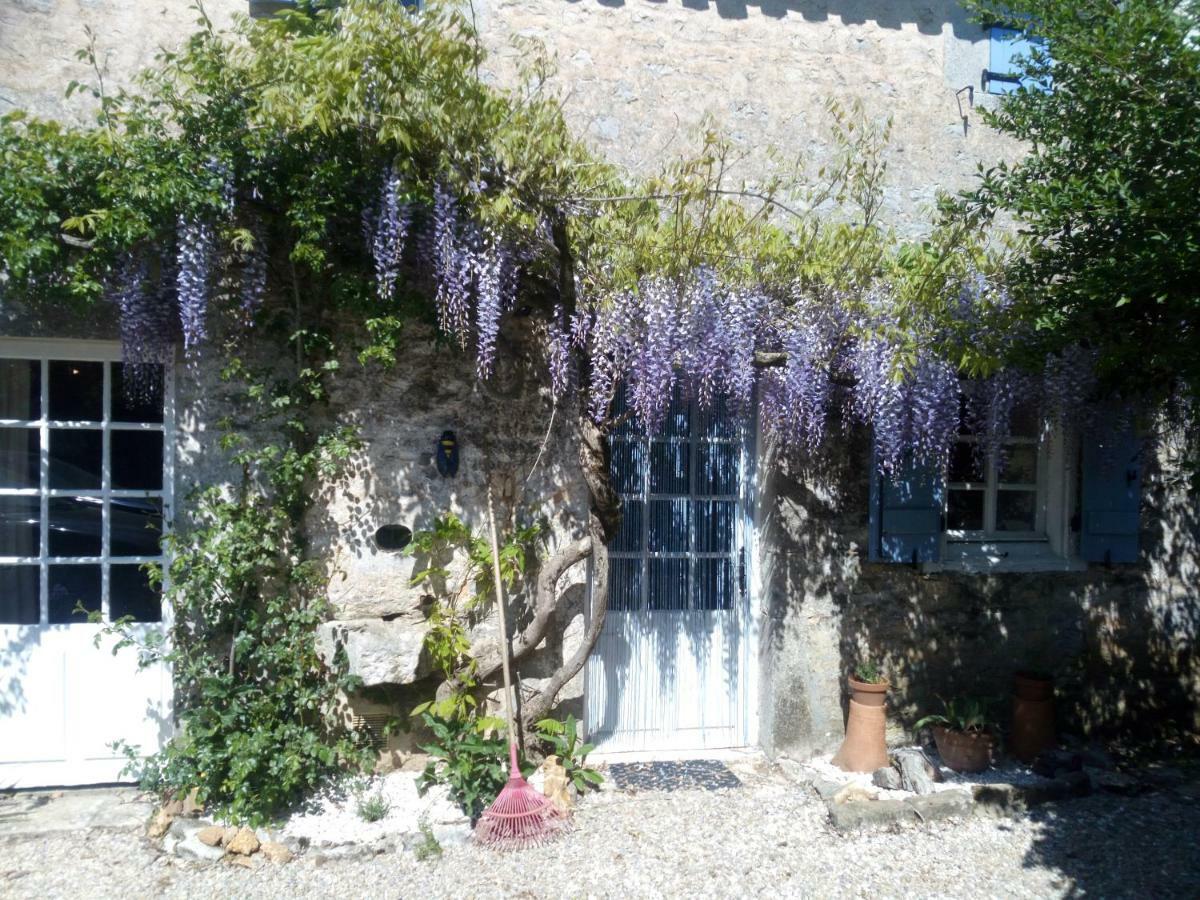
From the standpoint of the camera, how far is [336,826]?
3729mm

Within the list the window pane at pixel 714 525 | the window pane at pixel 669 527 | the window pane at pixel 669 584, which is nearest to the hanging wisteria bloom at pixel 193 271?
the window pane at pixel 669 527

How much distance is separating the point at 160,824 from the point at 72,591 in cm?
116

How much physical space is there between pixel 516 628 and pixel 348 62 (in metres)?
2.61

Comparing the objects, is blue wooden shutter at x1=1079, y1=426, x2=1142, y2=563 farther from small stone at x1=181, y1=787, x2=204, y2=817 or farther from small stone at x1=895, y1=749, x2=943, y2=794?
small stone at x1=181, y1=787, x2=204, y2=817

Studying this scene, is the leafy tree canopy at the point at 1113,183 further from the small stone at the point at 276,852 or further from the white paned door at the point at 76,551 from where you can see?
the white paned door at the point at 76,551

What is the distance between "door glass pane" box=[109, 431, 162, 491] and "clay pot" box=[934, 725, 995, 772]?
4097mm

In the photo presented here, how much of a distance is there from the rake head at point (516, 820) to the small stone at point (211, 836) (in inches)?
40.1

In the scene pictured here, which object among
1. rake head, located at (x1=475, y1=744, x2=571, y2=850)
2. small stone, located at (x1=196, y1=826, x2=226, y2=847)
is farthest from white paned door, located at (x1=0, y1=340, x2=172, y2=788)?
rake head, located at (x1=475, y1=744, x2=571, y2=850)

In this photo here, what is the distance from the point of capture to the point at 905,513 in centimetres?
476

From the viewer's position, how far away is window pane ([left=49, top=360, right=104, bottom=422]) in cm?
405

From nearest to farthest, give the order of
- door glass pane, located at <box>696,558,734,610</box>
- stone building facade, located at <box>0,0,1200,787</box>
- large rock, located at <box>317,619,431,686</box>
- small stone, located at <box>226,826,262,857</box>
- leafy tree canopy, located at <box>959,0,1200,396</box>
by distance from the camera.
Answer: leafy tree canopy, located at <box>959,0,1200,396</box> < small stone, located at <box>226,826,262,857</box> < large rock, located at <box>317,619,431,686</box> < stone building facade, located at <box>0,0,1200,787</box> < door glass pane, located at <box>696,558,734,610</box>

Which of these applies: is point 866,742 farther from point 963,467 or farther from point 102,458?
point 102,458

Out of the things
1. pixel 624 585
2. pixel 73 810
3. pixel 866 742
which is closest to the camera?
pixel 73 810

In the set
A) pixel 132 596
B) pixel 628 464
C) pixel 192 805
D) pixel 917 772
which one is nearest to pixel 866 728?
pixel 917 772
